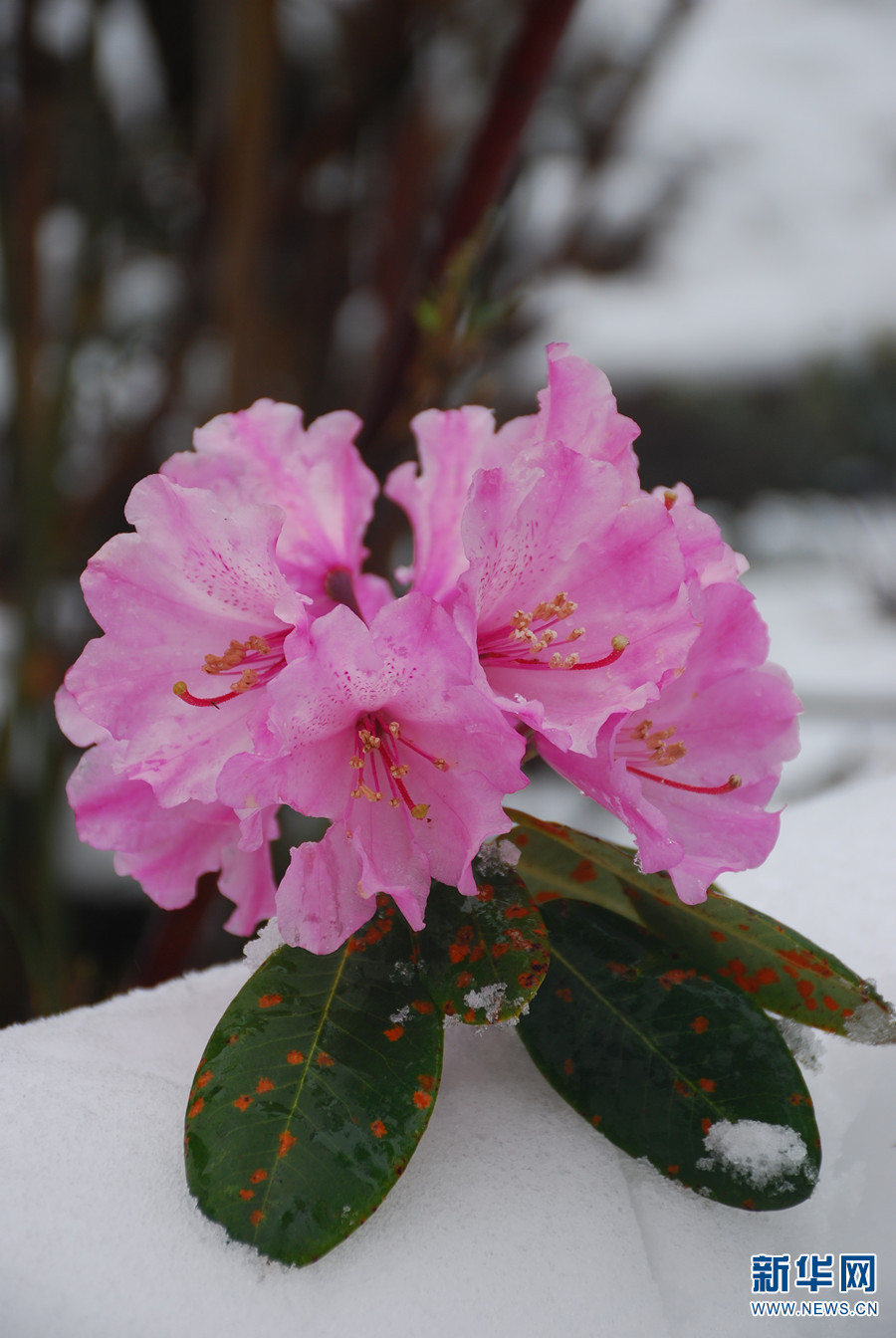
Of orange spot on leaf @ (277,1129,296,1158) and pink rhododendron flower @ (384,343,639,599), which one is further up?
pink rhododendron flower @ (384,343,639,599)

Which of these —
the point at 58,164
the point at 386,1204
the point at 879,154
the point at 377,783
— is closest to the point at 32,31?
the point at 58,164

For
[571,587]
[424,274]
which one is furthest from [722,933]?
[424,274]

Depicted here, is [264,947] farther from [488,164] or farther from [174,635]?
[488,164]

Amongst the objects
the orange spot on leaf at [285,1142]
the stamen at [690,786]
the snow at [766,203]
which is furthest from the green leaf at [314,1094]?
the snow at [766,203]

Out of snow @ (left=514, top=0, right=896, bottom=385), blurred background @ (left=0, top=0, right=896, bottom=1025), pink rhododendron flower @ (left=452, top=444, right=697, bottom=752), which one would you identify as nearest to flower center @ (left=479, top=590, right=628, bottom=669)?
pink rhododendron flower @ (left=452, top=444, right=697, bottom=752)

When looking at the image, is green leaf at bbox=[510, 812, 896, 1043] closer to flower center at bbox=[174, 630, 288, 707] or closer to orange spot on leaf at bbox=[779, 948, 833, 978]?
orange spot on leaf at bbox=[779, 948, 833, 978]

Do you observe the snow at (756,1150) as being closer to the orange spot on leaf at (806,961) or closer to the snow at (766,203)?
the orange spot on leaf at (806,961)
